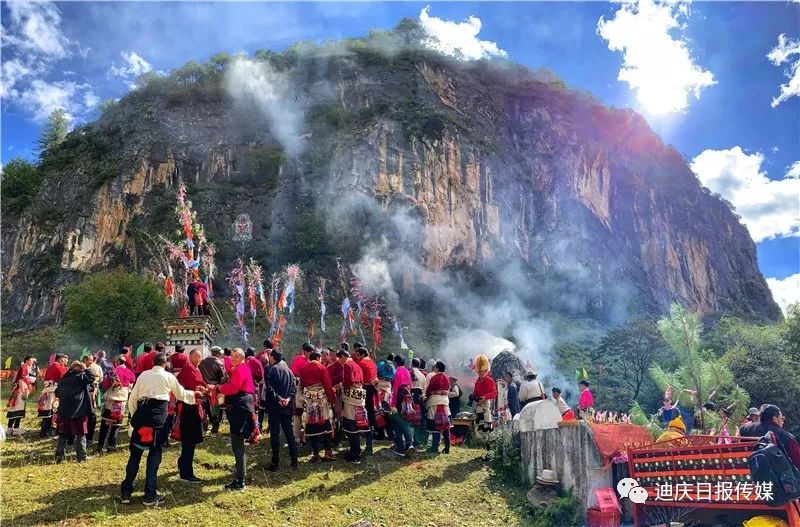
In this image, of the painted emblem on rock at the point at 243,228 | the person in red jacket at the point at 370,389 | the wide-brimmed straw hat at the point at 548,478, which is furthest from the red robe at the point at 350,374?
the painted emblem on rock at the point at 243,228

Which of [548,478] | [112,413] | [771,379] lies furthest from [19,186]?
[771,379]

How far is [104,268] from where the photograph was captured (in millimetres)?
46156

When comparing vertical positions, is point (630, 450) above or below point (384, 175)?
below

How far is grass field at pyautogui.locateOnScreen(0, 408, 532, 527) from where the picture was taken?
→ 680cm

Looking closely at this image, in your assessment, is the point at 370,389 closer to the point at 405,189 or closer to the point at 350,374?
the point at 350,374

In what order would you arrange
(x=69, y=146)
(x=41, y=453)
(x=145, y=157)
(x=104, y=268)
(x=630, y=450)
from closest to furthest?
(x=630, y=450)
(x=41, y=453)
(x=104, y=268)
(x=145, y=157)
(x=69, y=146)

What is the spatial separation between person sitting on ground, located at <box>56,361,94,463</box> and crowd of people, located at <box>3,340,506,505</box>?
2 cm

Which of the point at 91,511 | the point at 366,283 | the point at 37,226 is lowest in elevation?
the point at 91,511

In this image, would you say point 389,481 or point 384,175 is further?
point 384,175

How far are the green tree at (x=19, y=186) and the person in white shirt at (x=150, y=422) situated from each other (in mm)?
54310

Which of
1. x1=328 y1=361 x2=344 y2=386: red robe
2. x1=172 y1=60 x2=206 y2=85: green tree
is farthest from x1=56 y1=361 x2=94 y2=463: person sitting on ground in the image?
x1=172 y1=60 x2=206 y2=85: green tree

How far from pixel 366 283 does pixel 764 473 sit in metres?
37.9

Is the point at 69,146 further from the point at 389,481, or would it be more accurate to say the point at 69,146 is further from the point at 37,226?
the point at 389,481

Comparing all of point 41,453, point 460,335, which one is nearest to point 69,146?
point 460,335
